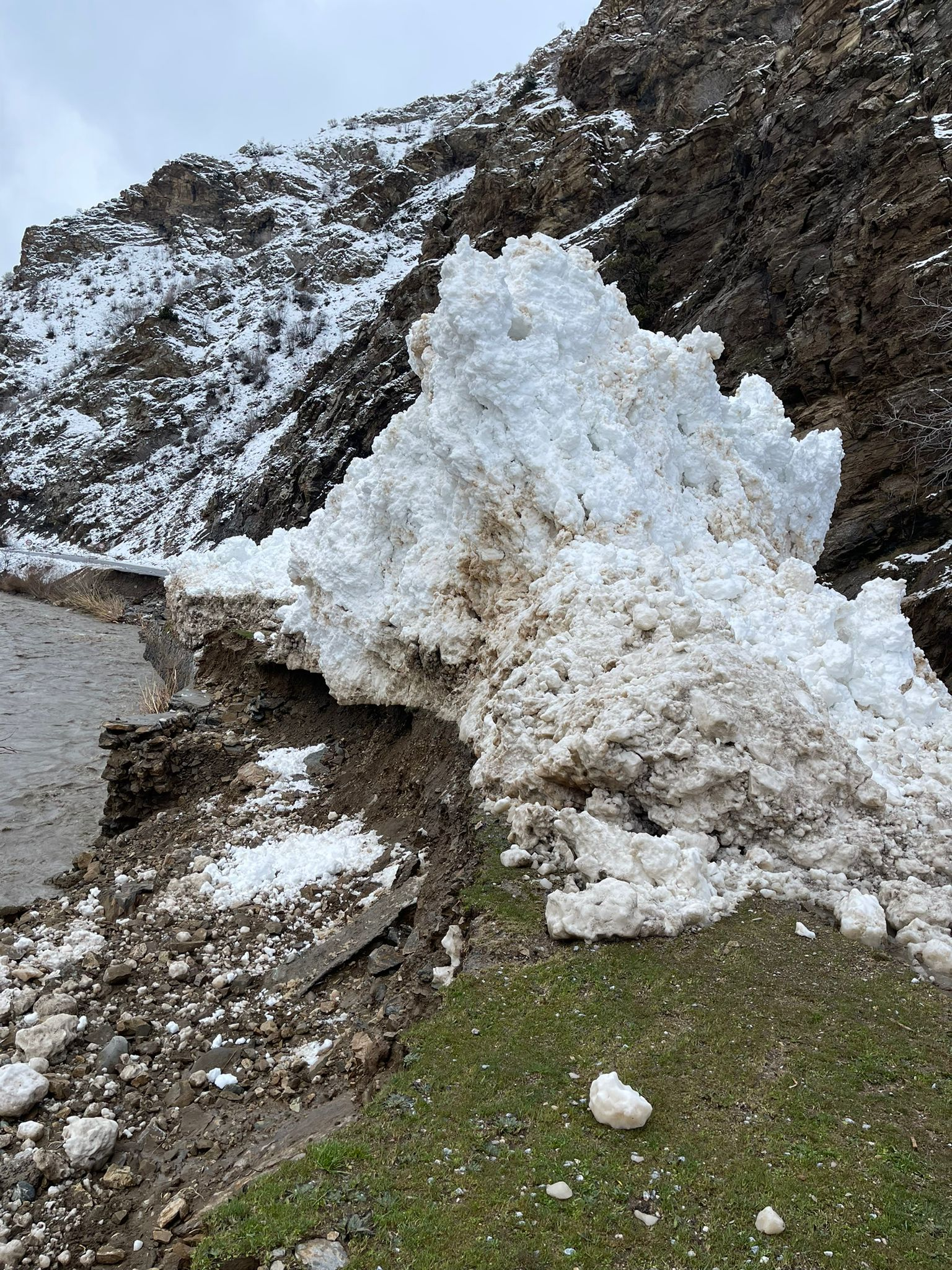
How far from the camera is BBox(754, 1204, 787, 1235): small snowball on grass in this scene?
329 centimetres

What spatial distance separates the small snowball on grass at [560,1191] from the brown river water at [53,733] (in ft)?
27.8

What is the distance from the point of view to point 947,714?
794 centimetres

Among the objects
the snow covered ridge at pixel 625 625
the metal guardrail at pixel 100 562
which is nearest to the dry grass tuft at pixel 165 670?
the snow covered ridge at pixel 625 625

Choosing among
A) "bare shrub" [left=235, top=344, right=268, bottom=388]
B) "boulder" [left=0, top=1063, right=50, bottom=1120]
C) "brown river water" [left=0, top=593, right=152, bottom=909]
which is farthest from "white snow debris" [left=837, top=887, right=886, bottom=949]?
"bare shrub" [left=235, top=344, right=268, bottom=388]

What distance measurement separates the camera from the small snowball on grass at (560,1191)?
3.50m

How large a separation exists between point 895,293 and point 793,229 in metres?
6.79

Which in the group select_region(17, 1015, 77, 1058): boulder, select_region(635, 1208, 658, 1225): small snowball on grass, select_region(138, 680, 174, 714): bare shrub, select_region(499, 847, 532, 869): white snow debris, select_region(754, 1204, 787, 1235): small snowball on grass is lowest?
select_region(17, 1015, 77, 1058): boulder

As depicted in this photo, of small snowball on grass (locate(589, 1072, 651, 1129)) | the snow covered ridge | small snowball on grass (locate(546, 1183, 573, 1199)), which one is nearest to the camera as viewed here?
small snowball on grass (locate(546, 1183, 573, 1199))

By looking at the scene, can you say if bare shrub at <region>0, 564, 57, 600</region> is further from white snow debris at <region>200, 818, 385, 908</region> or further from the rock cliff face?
white snow debris at <region>200, 818, 385, 908</region>

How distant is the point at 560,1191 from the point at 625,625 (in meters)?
5.23

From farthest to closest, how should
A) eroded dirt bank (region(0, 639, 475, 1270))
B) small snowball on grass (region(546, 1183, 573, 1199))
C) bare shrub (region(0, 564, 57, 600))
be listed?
bare shrub (region(0, 564, 57, 600)) < eroded dirt bank (region(0, 639, 475, 1270)) < small snowball on grass (region(546, 1183, 573, 1199))

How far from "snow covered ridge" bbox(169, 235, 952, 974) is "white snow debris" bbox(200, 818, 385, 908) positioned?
1914mm

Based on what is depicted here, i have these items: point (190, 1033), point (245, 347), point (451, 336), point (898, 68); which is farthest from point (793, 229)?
point (245, 347)

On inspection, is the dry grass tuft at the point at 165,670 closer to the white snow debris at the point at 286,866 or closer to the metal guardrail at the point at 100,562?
the white snow debris at the point at 286,866
